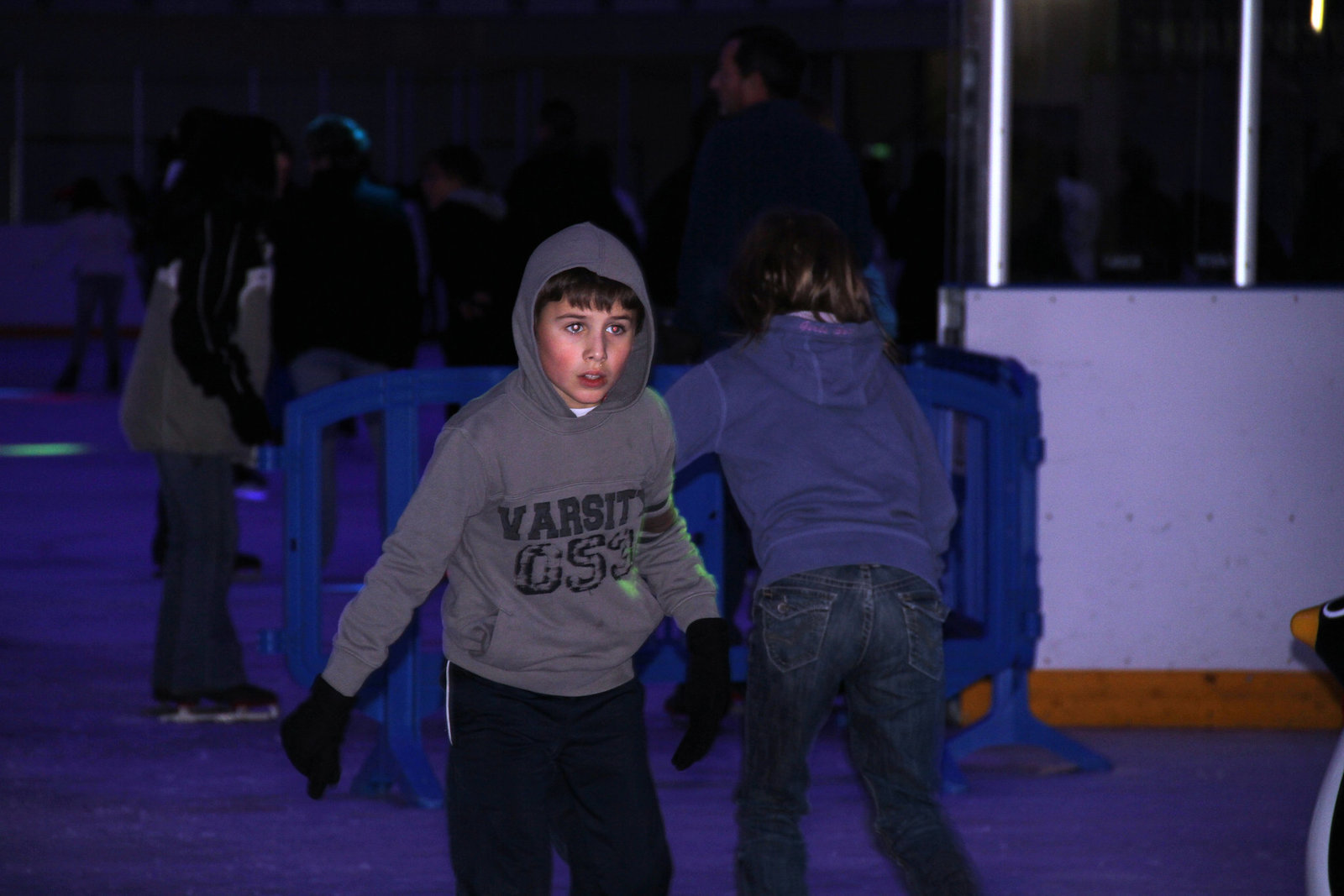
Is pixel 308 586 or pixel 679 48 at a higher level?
pixel 679 48

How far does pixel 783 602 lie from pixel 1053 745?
86.7 inches

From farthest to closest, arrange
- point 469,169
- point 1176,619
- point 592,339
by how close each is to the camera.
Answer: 1. point 469,169
2. point 1176,619
3. point 592,339

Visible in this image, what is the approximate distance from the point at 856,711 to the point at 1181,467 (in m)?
2.71

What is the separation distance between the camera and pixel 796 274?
136 inches

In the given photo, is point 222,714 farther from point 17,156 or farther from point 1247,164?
point 17,156

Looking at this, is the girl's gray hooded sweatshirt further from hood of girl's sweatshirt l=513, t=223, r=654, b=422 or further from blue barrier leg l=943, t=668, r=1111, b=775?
blue barrier leg l=943, t=668, r=1111, b=775

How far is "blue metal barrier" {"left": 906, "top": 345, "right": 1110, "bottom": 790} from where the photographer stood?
512cm

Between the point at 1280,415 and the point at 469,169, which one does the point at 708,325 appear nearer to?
the point at 1280,415

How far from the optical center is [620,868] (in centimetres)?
301

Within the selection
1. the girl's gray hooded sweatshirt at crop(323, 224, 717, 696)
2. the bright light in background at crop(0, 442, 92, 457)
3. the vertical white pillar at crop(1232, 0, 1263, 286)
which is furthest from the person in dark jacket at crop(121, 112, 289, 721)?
the bright light in background at crop(0, 442, 92, 457)

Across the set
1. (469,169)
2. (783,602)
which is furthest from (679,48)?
(783,602)

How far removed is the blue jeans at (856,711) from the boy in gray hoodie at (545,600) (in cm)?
21

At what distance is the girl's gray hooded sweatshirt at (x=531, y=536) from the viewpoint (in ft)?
9.64

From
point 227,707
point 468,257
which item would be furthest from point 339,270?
point 227,707
